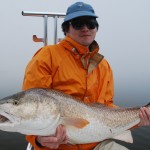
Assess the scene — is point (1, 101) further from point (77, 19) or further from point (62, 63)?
point (77, 19)

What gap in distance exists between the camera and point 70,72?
5.78 metres

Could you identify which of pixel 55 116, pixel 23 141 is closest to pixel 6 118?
pixel 55 116

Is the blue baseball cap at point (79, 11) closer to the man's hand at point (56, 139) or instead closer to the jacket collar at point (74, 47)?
the jacket collar at point (74, 47)

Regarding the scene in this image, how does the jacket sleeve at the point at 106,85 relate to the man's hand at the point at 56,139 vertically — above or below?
above

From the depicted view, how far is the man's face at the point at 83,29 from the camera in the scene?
607 cm

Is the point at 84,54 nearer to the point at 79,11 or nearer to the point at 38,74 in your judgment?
the point at 79,11

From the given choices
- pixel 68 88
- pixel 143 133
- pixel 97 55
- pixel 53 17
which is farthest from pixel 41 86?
pixel 143 133

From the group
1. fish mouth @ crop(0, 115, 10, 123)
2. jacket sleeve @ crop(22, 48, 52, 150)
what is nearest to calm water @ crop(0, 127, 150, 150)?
jacket sleeve @ crop(22, 48, 52, 150)

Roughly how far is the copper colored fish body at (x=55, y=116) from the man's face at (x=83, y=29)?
135 cm

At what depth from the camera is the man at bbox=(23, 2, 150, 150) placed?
553 centimetres

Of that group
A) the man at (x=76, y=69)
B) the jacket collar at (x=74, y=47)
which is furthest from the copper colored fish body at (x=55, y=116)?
the jacket collar at (x=74, y=47)

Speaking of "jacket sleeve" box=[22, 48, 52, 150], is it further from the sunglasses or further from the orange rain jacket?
the sunglasses

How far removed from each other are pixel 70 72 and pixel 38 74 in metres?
0.63

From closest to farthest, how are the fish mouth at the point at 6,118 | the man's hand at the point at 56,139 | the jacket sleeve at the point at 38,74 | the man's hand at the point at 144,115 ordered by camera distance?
the fish mouth at the point at 6,118 → the man's hand at the point at 56,139 → the jacket sleeve at the point at 38,74 → the man's hand at the point at 144,115
